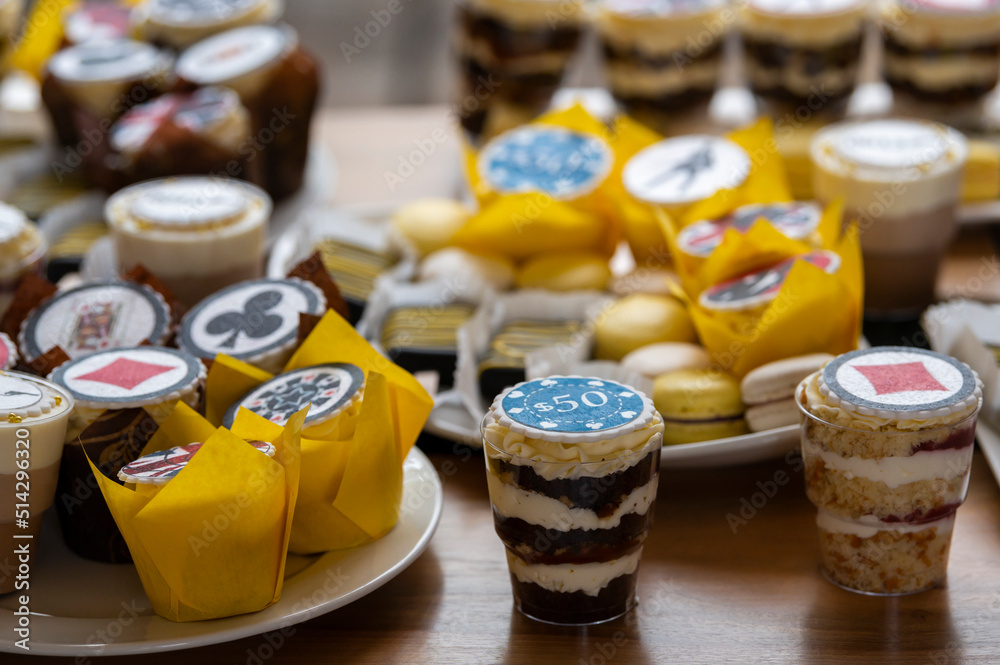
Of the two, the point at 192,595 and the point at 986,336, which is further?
the point at 986,336

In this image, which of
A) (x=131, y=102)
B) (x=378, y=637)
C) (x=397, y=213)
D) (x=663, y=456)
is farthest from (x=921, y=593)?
(x=131, y=102)

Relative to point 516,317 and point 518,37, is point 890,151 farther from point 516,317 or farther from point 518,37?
point 518,37

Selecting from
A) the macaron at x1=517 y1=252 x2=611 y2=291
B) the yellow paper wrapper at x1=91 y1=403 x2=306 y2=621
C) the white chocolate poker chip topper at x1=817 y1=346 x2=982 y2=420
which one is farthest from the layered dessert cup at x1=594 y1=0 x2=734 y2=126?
the yellow paper wrapper at x1=91 y1=403 x2=306 y2=621

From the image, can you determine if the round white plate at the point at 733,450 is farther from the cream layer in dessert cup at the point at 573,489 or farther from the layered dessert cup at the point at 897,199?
the layered dessert cup at the point at 897,199

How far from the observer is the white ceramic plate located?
1053 mm

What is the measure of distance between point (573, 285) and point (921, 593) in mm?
697

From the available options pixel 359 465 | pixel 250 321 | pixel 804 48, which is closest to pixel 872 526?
pixel 359 465

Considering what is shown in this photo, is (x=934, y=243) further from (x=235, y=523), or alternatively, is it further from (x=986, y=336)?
(x=235, y=523)

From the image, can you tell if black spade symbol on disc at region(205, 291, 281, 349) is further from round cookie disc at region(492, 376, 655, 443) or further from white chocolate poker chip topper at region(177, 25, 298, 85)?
white chocolate poker chip topper at region(177, 25, 298, 85)

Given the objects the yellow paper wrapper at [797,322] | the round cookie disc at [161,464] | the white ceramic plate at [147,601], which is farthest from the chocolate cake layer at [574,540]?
the yellow paper wrapper at [797,322]

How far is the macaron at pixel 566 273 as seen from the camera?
5.53 ft

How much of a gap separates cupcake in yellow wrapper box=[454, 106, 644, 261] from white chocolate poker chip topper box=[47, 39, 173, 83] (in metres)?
0.66

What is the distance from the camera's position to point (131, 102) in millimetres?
2062

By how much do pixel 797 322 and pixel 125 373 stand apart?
30.5 inches
